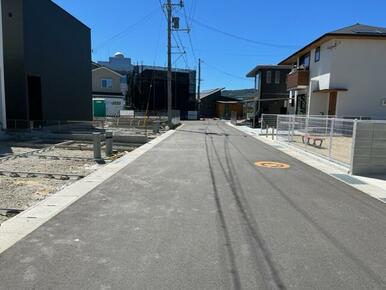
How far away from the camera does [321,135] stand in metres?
14.7

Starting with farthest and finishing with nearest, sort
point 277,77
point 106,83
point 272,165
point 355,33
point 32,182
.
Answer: point 106,83 < point 277,77 < point 355,33 < point 272,165 < point 32,182

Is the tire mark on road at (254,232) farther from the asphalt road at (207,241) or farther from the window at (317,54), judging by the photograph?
the window at (317,54)

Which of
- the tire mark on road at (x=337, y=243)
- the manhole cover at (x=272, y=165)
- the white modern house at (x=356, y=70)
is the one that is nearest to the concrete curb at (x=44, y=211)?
the tire mark on road at (x=337, y=243)

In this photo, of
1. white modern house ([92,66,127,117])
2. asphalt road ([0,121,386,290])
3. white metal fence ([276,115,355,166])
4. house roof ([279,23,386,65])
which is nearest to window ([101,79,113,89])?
white modern house ([92,66,127,117])

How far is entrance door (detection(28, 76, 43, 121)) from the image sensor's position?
76.0ft

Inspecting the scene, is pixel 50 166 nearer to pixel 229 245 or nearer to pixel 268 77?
pixel 229 245

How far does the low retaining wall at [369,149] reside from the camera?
32.8 feet

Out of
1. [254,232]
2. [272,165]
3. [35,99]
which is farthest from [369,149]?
[35,99]

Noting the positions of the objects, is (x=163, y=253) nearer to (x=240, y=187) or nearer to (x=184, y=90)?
(x=240, y=187)

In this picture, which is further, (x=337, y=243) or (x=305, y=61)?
(x=305, y=61)

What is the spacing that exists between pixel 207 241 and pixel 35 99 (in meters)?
21.7

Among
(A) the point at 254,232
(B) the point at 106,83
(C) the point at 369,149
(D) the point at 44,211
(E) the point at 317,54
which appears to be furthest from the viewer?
(B) the point at 106,83

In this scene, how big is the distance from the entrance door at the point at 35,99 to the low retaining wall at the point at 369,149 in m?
19.6

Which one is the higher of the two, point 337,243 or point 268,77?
point 268,77
